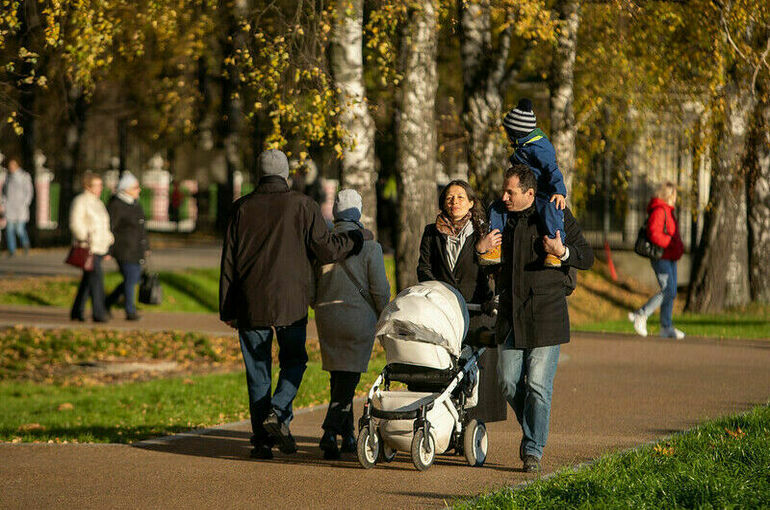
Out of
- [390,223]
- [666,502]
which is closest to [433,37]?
[666,502]

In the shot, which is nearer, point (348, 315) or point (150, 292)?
point (348, 315)

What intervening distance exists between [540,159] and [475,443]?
1.74 metres

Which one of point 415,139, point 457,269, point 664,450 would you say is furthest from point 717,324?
point 457,269

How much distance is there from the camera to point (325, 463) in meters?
8.34

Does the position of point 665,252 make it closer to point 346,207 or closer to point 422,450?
point 346,207

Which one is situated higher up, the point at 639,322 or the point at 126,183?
the point at 126,183

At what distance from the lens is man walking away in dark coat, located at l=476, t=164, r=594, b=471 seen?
7.87m

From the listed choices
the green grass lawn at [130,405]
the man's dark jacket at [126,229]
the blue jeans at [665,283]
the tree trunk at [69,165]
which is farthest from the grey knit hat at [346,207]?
the tree trunk at [69,165]

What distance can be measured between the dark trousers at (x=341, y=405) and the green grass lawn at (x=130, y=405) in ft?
7.00

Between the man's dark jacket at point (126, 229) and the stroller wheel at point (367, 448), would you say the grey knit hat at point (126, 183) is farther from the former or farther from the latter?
the stroller wheel at point (367, 448)

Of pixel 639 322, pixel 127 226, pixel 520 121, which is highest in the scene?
pixel 520 121

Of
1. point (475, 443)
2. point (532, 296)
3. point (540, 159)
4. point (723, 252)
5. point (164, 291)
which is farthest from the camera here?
point (164, 291)

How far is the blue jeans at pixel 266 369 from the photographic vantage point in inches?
335

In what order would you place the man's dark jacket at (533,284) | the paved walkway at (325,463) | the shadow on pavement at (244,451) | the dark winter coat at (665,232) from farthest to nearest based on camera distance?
the dark winter coat at (665,232) < the shadow on pavement at (244,451) < the man's dark jacket at (533,284) < the paved walkway at (325,463)
